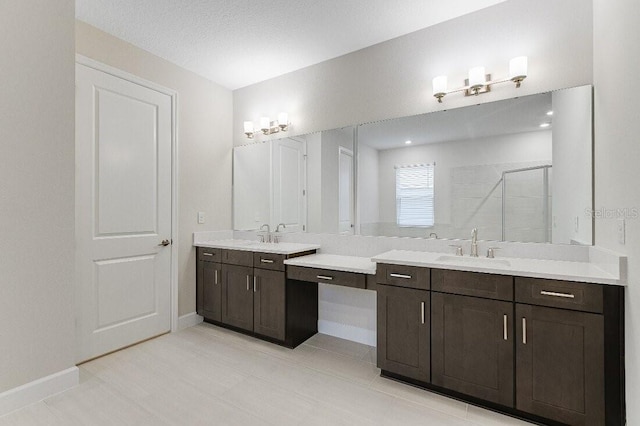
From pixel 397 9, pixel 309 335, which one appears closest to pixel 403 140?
pixel 397 9

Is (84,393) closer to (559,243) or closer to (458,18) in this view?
(559,243)

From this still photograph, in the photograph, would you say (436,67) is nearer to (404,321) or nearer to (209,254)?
(404,321)

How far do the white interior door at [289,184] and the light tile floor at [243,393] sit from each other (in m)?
1.28

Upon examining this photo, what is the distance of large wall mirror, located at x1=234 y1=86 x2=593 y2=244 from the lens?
2031 millimetres

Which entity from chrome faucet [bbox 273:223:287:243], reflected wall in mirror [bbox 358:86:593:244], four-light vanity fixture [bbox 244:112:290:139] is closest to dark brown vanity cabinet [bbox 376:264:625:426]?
reflected wall in mirror [bbox 358:86:593:244]

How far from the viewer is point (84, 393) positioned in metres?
1.99

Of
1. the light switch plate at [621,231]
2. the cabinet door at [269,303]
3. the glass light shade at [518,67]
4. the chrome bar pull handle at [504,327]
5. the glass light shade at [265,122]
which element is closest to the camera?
the light switch plate at [621,231]

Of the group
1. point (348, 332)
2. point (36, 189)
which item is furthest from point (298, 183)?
point (36, 189)

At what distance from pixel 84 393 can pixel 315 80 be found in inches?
124

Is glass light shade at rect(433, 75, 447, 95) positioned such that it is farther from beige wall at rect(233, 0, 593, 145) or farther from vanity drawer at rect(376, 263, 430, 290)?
vanity drawer at rect(376, 263, 430, 290)

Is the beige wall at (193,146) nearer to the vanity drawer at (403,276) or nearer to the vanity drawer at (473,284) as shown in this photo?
the vanity drawer at (403,276)

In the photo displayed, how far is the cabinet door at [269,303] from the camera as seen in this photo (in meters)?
2.66

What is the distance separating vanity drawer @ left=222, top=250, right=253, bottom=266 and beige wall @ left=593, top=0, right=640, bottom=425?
2568 mm

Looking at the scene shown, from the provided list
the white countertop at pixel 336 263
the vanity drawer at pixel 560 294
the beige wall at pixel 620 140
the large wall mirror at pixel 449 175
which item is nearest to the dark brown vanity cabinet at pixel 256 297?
the white countertop at pixel 336 263
